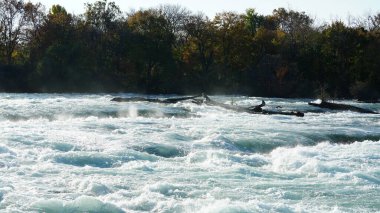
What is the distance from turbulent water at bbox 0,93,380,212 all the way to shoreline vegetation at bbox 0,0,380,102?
30073 millimetres

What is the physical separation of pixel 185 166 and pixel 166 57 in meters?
40.9

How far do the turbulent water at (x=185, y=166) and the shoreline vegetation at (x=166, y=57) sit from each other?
30073mm

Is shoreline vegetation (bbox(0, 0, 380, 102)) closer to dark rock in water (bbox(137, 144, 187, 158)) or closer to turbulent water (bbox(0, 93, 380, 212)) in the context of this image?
turbulent water (bbox(0, 93, 380, 212))

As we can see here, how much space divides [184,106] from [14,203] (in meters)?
21.7

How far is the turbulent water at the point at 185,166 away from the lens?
10.5 m

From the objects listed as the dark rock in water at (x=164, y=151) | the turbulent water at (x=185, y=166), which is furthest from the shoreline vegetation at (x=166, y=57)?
the dark rock in water at (x=164, y=151)

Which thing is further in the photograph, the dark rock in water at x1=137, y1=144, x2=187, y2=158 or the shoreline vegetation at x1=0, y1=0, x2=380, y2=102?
the shoreline vegetation at x1=0, y1=0, x2=380, y2=102

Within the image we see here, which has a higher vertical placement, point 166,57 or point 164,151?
point 166,57

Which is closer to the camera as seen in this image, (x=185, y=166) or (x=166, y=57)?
(x=185, y=166)

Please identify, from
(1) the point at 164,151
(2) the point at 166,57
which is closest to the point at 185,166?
(1) the point at 164,151

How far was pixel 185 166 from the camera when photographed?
13781mm

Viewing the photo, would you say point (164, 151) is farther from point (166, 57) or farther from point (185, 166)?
point (166, 57)

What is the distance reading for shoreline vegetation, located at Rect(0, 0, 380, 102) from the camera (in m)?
51.8

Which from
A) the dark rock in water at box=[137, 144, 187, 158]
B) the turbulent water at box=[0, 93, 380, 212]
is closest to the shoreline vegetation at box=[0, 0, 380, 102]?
the turbulent water at box=[0, 93, 380, 212]
